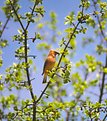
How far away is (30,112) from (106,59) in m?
7.14

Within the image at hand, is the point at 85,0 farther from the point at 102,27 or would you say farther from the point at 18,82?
the point at 102,27

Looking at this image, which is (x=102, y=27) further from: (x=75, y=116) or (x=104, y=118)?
(x=104, y=118)

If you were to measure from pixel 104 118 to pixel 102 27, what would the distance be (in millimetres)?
8137

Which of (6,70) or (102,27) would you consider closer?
(6,70)

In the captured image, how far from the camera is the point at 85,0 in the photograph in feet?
27.3

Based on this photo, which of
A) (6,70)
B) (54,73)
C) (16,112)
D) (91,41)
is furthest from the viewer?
(91,41)

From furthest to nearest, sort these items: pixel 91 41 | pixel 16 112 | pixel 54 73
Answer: pixel 91 41 < pixel 16 112 < pixel 54 73

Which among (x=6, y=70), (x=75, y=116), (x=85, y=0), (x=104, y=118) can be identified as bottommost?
(x=104, y=118)

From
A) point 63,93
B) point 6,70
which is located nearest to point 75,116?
point 63,93

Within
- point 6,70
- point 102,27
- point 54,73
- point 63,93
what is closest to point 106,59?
point 102,27

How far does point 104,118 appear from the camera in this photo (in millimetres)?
8078

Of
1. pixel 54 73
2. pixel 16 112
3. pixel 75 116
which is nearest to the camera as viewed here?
pixel 54 73

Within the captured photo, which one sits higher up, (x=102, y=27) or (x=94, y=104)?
(x=102, y=27)

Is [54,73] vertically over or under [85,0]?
under
